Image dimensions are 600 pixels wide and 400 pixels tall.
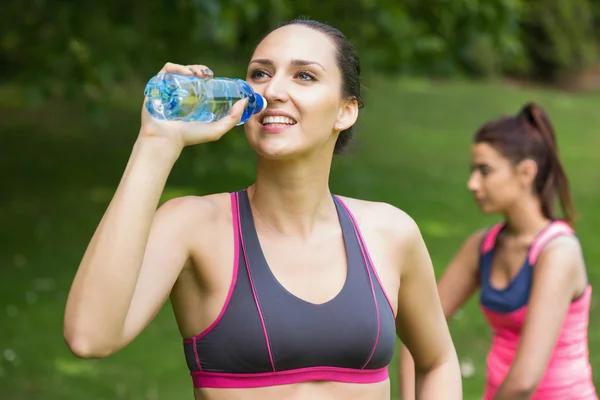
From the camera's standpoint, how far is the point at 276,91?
2.64 m

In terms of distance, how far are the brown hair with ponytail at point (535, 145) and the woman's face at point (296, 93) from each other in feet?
5.63

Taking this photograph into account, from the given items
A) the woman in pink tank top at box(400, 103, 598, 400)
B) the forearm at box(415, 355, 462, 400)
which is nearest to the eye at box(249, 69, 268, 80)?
the forearm at box(415, 355, 462, 400)

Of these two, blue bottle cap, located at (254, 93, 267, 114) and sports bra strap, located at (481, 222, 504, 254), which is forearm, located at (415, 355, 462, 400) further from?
sports bra strap, located at (481, 222, 504, 254)

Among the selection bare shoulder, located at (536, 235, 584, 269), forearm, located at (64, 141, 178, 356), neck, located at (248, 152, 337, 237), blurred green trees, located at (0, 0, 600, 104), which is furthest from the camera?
blurred green trees, located at (0, 0, 600, 104)

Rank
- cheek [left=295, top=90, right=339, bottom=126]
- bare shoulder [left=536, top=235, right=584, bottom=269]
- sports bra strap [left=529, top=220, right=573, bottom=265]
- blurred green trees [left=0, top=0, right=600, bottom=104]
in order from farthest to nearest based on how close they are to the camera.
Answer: blurred green trees [left=0, top=0, right=600, bottom=104] → sports bra strap [left=529, top=220, right=573, bottom=265] → bare shoulder [left=536, top=235, right=584, bottom=269] → cheek [left=295, top=90, right=339, bottom=126]

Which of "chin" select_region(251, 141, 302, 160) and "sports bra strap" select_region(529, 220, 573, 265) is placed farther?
"sports bra strap" select_region(529, 220, 573, 265)

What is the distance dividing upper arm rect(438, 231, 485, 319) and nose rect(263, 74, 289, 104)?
193 cm

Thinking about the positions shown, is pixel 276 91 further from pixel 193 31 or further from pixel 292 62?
pixel 193 31

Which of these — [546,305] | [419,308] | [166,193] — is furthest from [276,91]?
[166,193]

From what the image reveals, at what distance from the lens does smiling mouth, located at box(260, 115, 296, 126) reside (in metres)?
2.64

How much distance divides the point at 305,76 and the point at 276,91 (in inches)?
5.6

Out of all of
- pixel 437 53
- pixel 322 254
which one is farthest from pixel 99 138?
pixel 322 254

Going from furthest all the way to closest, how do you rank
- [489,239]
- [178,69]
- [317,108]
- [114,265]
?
[489,239] → [317,108] → [178,69] → [114,265]

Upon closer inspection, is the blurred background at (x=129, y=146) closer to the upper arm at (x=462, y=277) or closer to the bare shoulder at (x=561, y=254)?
the upper arm at (x=462, y=277)
